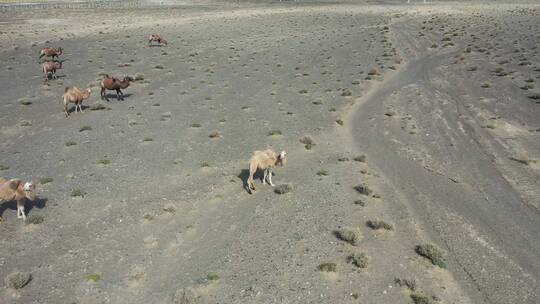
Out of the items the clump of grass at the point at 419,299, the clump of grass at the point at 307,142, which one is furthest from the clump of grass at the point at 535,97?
the clump of grass at the point at 419,299

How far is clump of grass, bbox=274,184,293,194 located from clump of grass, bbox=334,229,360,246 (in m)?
4.25

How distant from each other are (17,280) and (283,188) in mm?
12361

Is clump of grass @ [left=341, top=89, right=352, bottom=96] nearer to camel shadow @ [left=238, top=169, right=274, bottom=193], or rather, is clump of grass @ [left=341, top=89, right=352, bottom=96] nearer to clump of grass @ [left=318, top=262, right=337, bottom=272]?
camel shadow @ [left=238, top=169, right=274, bottom=193]

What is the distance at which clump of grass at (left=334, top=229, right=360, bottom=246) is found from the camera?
1745cm

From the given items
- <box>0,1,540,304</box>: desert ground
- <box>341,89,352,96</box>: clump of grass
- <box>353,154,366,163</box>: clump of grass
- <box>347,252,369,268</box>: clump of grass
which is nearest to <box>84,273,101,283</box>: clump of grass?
<box>0,1,540,304</box>: desert ground

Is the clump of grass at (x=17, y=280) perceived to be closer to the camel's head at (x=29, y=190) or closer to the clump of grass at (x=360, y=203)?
the camel's head at (x=29, y=190)

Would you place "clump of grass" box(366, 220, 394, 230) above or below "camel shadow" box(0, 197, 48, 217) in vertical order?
below

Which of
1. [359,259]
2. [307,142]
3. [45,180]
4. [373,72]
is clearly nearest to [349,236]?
[359,259]

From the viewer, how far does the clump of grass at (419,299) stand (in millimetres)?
14062

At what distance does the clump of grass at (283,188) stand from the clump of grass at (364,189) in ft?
12.6

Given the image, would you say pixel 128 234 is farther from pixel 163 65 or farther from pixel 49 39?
pixel 49 39

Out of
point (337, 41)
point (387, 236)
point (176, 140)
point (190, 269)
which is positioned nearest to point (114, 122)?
point (176, 140)

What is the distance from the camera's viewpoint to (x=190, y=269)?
1564cm

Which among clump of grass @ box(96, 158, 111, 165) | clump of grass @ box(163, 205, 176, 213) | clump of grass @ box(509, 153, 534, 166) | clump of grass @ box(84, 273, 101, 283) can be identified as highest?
clump of grass @ box(96, 158, 111, 165)
